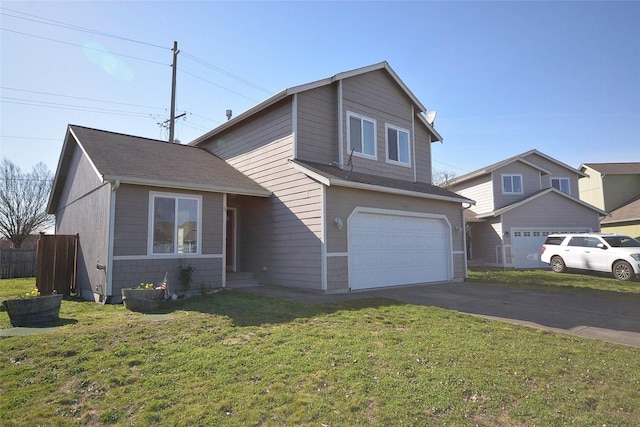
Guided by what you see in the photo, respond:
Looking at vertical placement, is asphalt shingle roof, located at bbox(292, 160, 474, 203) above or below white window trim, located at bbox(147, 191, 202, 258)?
above

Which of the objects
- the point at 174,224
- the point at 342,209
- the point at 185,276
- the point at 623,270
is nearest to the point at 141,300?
the point at 185,276

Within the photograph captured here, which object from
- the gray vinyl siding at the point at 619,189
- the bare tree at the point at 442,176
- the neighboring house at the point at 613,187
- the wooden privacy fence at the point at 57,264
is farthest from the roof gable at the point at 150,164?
the bare tree at the point at 442,176

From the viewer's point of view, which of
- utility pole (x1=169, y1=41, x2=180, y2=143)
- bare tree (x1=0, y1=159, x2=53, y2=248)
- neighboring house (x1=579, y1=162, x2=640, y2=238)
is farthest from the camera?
neighboring house (x1=579, y1=162, x2=640, y2=238)

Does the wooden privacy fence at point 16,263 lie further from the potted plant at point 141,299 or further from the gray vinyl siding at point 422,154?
the gray vinyl siding at point 422,154

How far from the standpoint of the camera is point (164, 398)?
3.64 meters

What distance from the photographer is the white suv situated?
1480 cm

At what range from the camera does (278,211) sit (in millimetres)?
11750

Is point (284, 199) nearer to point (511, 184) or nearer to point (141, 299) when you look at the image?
point (141, 299)

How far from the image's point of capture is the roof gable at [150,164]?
9.51 m

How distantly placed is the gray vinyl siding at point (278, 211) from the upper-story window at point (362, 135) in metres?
2.27

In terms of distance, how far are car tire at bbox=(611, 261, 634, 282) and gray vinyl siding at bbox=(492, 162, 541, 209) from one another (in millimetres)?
7758

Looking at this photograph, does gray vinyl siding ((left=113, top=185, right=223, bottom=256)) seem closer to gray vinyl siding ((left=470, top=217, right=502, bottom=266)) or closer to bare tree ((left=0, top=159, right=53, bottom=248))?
gray vinyl siding ((left=470, top=217, right=502, bottom=266))

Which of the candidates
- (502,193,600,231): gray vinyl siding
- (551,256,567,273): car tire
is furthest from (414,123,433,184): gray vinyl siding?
(502,193,600,231): gray vinyl siding

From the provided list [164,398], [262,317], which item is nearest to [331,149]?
[262,317]
